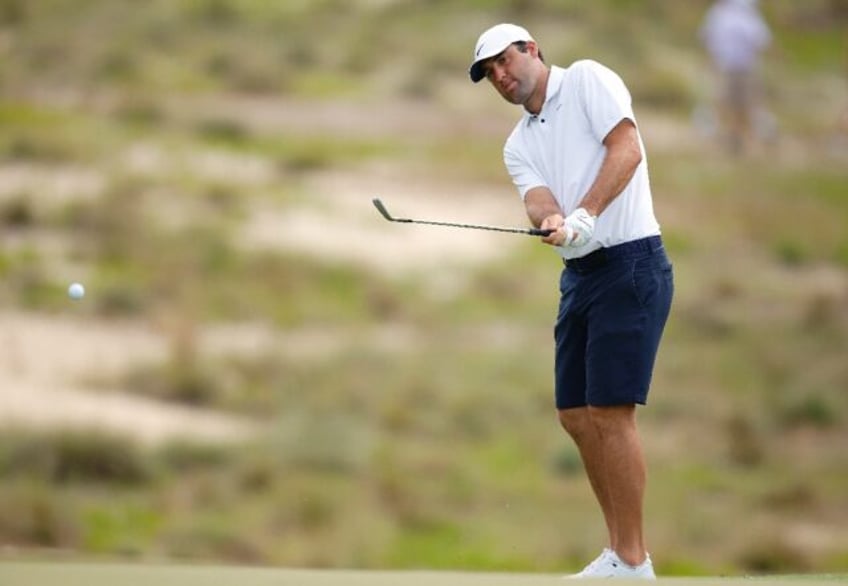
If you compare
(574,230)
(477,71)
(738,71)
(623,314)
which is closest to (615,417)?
(623,314)

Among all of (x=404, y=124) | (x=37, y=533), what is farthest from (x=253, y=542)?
(x=404, y=124)

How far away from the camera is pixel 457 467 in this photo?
1934cm

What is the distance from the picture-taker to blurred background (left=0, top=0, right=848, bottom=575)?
17906mm

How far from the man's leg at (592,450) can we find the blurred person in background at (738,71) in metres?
23.5

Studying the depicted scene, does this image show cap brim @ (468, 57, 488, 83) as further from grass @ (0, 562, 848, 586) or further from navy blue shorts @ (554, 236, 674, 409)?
grass @ (0, 562, 848, 586)

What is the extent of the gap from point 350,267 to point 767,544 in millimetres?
8153

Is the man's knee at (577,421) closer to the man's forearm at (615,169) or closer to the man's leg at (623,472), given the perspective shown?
the man's leg at (623,472)

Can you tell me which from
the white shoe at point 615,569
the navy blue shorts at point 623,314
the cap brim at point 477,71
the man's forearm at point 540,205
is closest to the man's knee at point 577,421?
the navy blue shorts at point 623,314

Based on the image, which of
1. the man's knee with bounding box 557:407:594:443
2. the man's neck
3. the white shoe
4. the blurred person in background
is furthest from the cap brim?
the blurred person in background

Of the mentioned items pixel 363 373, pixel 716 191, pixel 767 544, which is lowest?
pixel 767 544

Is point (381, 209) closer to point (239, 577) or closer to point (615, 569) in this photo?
point (615, 569)

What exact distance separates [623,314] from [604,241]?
0.81ft

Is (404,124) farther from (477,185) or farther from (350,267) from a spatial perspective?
(350,267)

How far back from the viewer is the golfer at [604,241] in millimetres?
7457
